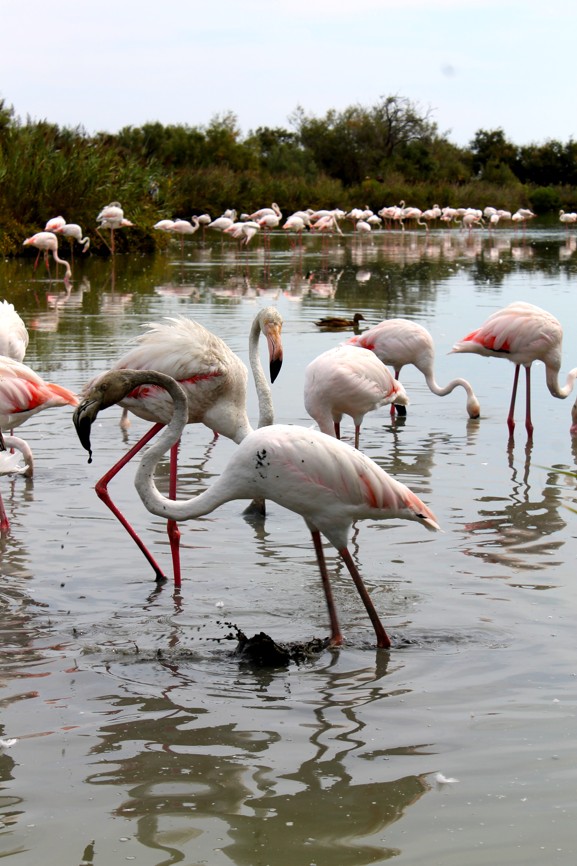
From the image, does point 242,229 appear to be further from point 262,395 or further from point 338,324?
point 262,395

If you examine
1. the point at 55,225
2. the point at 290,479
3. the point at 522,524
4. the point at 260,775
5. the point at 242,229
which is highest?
the point at 242,229

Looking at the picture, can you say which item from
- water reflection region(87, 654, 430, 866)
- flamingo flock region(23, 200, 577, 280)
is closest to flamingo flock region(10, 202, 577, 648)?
water reflection region(87, 654, 430, 866)

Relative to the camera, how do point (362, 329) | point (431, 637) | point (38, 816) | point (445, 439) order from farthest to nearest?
point (362, 329) → point (445, 439) → point (431, 637) → point (38, 816)

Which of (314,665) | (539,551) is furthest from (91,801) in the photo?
(539,551)

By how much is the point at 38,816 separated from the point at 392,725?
117 centimetres

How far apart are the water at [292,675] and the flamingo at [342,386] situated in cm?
49

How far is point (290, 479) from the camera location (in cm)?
420

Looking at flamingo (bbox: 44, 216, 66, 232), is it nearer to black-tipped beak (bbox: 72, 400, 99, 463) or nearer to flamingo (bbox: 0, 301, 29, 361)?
flamingo (bbox: 0, 301, 29, 361)

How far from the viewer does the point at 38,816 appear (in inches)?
119

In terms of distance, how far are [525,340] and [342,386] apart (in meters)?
1.96

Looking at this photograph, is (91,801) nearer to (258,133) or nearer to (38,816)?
(38,816)

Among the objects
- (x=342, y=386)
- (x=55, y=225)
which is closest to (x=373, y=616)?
(x=342, y=386)

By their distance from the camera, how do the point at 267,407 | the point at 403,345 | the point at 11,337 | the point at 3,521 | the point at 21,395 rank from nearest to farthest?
the point at 267,407, the point at 3,521, the point at 21,395, the point at 11,337, the point at 403,345

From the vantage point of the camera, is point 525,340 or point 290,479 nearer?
point 290,479
